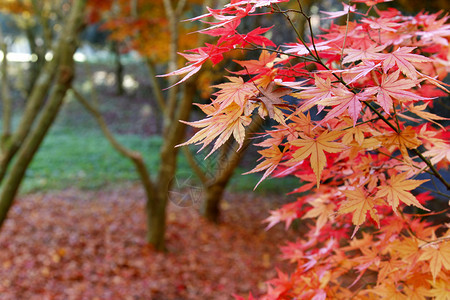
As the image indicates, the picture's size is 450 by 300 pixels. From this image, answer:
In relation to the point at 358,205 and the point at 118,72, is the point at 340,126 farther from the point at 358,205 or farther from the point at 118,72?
the point at 118,72

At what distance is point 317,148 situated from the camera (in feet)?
2.52

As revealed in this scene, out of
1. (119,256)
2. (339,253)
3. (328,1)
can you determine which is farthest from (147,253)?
(328,1)

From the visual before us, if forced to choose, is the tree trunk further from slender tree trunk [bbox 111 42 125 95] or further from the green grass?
slender tree trunk [bbox 111 42 125 95]

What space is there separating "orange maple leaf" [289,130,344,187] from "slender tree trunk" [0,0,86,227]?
8.59 feet

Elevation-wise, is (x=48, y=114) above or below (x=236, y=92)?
below

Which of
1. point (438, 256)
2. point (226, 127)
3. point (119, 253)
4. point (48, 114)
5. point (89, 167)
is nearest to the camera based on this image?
point (226, 127)

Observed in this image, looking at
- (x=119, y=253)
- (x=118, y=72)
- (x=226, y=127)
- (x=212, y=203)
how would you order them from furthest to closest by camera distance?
(x=118, y=72) → (x=212, y=203) → (x=119, y=253) → (x=226, y=127)

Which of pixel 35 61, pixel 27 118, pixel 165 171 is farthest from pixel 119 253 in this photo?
pixel 35 61

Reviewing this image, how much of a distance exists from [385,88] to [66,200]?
605 cm

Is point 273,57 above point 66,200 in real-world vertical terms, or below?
above

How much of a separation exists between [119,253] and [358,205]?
3.93 m

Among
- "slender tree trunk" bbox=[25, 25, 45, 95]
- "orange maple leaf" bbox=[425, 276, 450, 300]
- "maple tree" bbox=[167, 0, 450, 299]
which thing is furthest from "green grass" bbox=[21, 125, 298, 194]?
"orange maple leaf" bbox=[425, 276, 450, 300]

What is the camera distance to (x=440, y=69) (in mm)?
1555

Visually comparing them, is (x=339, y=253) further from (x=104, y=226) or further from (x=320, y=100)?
(x=104, y=226)
